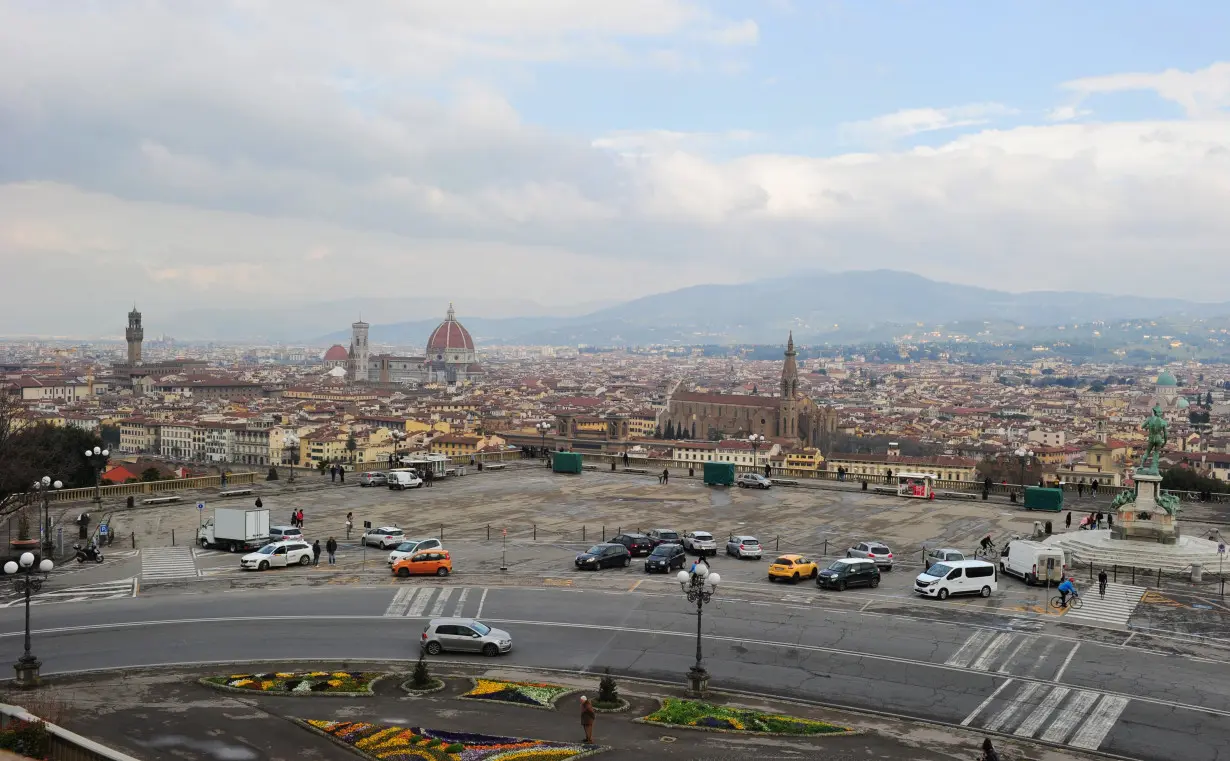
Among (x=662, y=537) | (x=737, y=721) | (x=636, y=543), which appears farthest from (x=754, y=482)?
(x=737, y=721)

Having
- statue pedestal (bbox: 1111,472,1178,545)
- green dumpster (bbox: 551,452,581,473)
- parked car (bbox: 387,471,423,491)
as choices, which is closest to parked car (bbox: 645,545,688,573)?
statue pedestal (bbox: 1111,472,1178,545)

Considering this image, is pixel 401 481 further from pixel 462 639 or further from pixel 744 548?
pixel 462 639

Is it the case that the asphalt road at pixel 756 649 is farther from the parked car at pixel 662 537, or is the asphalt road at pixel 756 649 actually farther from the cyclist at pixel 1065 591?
the parked car at pixel 662 537

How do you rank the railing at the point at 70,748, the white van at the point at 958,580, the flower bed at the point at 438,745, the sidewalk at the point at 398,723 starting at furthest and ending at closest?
the white van at the point at 958,580
the sidewalk at the point at 398,723
the flower bed at the point at 438,745
the railing at the point at 70,748

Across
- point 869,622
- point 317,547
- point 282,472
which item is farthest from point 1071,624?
point 282,472

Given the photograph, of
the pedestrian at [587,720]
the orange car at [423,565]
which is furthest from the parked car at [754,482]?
the pedestrian at [587,720]

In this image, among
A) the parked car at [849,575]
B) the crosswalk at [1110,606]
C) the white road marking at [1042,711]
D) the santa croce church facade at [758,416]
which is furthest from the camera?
the santa croce church facade at [758,416]

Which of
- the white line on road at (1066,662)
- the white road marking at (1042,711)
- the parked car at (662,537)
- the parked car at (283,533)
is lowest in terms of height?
the white road marking at (1042,711)
